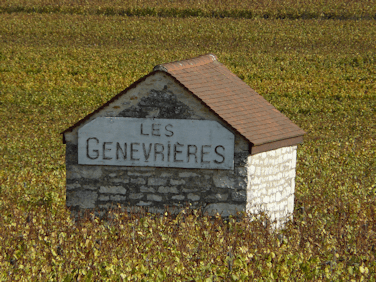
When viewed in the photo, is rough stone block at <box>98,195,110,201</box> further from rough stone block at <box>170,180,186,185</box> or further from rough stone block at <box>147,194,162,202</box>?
rough stone block at <box>170,180,186,185</box>

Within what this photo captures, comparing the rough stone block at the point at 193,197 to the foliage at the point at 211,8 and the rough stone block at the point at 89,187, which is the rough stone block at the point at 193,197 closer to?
the rough stone block at the point at 89,187

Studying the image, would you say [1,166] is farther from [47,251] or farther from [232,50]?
[232,50]

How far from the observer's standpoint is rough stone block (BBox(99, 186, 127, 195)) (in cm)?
Result: 878

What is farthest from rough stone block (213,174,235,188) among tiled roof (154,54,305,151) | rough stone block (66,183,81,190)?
rough stone block (66,183,81,190)

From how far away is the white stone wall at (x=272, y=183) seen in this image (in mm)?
8680

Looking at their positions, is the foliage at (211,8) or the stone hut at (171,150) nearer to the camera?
the stone hut at (171,150)

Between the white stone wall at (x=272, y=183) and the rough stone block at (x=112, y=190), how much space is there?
73.7 inches

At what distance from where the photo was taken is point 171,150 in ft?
28.0

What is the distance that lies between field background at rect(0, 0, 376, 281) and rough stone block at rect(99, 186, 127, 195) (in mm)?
425

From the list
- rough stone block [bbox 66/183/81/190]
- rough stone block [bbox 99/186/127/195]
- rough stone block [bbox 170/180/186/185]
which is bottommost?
rough stone block [bbox 99/186/127/195]

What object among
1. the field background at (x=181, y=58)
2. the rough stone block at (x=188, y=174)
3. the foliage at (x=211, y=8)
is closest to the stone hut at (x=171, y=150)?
the rough stone block at (x=188, y=174)

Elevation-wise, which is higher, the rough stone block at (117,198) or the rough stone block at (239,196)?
the rough stone block at (239,196)

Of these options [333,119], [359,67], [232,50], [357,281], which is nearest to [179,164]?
[357,281]

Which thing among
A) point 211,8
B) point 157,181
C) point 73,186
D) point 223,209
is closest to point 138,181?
point 157,181
